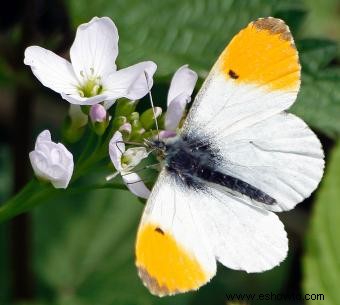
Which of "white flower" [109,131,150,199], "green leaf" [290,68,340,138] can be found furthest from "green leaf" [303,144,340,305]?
"white flower" [109,131,150,199]

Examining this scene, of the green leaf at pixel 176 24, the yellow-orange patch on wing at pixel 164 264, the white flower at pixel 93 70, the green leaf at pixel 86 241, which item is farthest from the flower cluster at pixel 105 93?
the green leaf at pixel 86 241

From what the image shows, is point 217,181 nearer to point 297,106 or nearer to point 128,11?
point 297,106

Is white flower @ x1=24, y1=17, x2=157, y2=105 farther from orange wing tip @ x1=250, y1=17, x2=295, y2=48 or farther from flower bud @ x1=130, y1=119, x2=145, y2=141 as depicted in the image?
orange wing tip @ x1=250, y1=17, x2=295, y2=48

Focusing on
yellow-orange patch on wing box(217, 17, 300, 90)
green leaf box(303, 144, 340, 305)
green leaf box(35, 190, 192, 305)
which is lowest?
green leaf box(35, 190, 192, 305)

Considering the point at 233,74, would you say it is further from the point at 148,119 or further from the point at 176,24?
the point at 176,24

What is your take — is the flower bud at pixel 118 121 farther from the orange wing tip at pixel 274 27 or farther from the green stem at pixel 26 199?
the orange wing tip at pixel 274 27

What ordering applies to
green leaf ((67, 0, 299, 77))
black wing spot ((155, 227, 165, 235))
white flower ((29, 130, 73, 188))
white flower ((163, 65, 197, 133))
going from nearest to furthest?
black wing spot ((155, 227, 165, 235)), white flower ((29, 130, 73, 188)), white flower ((163, 65, 197, 133)), green leaf ((67, 0, 299, 77))

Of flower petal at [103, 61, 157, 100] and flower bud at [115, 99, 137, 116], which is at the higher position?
flower petal at [103, 61, 157, 100]
